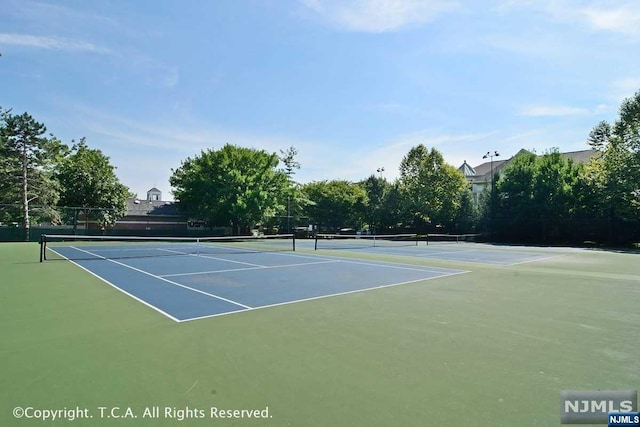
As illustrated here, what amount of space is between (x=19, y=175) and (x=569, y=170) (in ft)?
170

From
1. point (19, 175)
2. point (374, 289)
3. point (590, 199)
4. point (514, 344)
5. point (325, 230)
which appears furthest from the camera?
point (325, 230)

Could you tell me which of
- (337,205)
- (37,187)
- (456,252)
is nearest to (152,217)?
(37,187)

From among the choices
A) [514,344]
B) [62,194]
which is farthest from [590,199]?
[62,194]

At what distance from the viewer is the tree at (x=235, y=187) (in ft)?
117

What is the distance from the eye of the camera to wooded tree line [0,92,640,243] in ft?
106

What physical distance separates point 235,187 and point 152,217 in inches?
590

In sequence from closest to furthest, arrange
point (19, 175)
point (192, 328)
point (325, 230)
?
point (192, 328) < point (19, 175) < point (325, 230)

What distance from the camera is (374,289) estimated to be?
8594 millimetres

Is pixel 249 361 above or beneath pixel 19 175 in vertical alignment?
beneath

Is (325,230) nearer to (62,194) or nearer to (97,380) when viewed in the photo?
(62,194)

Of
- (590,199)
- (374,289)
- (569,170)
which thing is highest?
(569,170)

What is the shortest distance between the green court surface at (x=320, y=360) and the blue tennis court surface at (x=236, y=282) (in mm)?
546

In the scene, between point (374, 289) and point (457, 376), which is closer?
point (457, 376)

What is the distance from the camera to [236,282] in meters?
9.30
